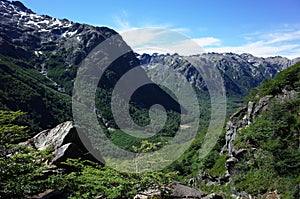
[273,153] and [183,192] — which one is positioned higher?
[183,192]

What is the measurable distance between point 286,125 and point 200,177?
112ft

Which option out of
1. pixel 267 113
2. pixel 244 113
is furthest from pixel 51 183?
pixel 244 113

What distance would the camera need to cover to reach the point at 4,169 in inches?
531

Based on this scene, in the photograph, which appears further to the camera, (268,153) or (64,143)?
(268,153)

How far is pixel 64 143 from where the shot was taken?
2041cm

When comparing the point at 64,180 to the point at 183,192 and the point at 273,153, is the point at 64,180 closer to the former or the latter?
the point at 183,192

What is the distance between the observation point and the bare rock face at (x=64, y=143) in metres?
19.3

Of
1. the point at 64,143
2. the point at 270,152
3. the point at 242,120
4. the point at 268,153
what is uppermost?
the point at 64,143

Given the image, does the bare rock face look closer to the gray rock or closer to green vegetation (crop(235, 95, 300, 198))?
the gray rock

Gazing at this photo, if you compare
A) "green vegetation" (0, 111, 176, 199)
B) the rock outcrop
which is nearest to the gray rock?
"green vegetation" (0, 111, 176, 199)

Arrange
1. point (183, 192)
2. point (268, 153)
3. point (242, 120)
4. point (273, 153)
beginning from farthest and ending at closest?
point (242, 120)
point (268, 153)
point (273, 153)
point (183, 192)

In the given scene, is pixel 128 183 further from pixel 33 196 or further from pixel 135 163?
pixel 33 196

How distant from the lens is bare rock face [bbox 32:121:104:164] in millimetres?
19266

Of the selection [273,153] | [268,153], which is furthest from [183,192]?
[268,153]
